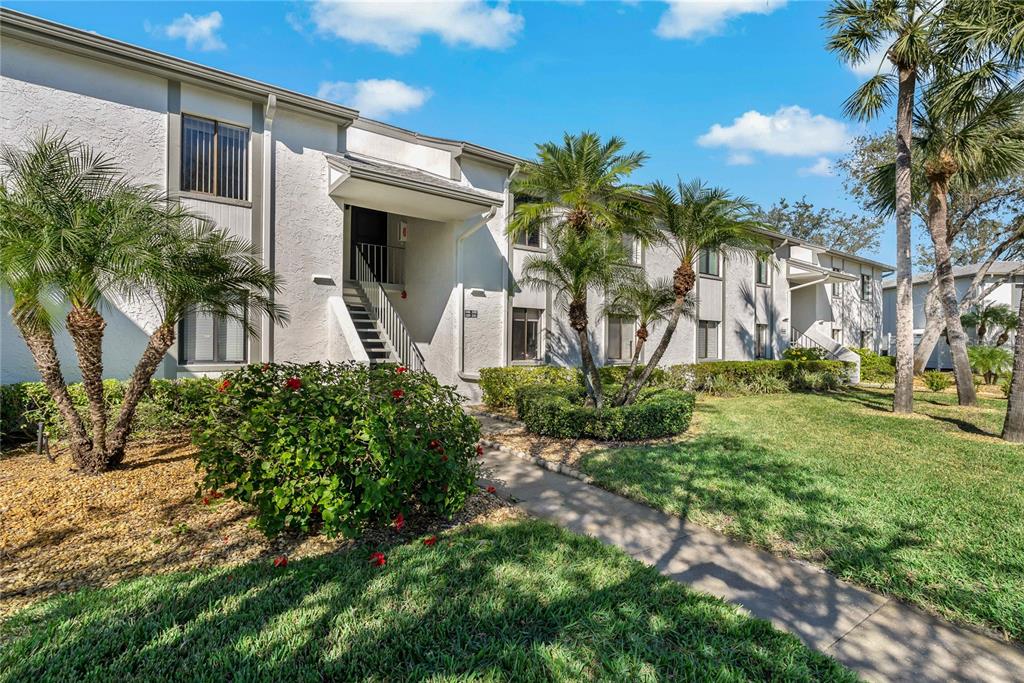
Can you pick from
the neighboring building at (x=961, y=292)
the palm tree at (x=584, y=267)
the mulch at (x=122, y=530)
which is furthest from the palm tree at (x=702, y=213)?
the neighboring building at (x=961, y=292)

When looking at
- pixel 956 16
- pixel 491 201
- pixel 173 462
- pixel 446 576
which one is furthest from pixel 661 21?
pixel 173 462

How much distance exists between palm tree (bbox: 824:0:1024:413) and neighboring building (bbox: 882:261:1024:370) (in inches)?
752

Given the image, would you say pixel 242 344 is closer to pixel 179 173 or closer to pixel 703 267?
pixel 179 173

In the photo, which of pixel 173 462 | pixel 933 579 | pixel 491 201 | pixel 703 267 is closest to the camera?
pixel 933 579

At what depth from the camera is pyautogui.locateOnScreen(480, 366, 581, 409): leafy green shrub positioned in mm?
12188

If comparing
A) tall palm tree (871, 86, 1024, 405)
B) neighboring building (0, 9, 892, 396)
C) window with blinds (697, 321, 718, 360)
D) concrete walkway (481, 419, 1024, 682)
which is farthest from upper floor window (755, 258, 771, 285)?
concrete walkway (481, 419, 1024, 682)

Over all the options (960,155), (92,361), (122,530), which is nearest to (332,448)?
(122,530)

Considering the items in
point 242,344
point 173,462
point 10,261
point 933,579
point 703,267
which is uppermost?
point 703,267

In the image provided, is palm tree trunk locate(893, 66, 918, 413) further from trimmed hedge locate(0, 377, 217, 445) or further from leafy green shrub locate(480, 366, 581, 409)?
trimmed hedge locate(0, 377, 217, 445)

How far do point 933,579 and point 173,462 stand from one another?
28.1 feet

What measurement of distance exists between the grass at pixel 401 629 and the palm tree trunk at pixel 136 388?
10.1 ft

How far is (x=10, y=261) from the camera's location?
4.72 meters

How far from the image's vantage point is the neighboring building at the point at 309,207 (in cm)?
830

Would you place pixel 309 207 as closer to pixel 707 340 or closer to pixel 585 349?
pixel 585 349
